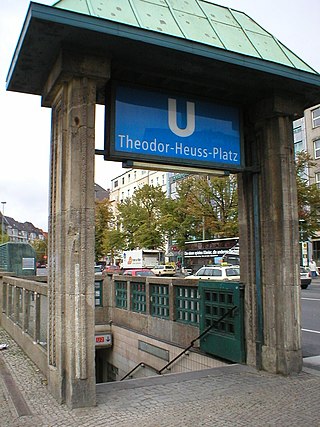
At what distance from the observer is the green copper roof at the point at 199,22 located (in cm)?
553

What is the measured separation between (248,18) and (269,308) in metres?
4.74

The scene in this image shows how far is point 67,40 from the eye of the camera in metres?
5.36

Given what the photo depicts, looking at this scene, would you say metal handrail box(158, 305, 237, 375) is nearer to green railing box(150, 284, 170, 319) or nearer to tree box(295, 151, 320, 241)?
green railing box(150, 284, 170, 319)

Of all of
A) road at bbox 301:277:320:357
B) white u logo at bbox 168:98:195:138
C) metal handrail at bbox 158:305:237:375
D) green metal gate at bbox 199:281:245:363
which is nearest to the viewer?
white u logo at bbox 168:98:195:138

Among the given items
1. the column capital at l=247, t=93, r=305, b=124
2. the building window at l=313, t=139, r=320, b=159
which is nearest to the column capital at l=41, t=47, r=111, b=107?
the column capital at l=247, t=93, r=305, b=124

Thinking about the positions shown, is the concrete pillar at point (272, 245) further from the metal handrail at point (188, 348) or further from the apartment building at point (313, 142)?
the apartment building at point (313, 142)

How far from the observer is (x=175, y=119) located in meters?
6.79

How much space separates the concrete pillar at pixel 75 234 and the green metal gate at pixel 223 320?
9.48 feet

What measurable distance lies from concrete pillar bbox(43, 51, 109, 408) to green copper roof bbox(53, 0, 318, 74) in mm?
583

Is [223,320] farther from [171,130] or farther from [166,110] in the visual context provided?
[166,110]

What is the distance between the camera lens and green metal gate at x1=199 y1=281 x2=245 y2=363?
24.5 ft

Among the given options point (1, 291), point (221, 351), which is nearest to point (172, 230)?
point (1, 291)

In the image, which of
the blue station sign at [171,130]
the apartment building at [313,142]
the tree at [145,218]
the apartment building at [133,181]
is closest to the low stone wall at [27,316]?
the blue station sign at [171,130]

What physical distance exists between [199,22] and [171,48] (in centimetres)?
112
